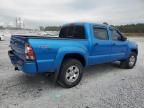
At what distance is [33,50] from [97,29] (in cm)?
250

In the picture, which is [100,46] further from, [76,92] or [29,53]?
[29,53]

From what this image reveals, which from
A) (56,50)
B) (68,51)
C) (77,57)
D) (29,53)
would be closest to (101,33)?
(77,57)

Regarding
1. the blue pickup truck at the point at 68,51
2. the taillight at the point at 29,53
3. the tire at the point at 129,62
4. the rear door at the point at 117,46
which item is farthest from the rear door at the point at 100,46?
the taillight at the point at 29,53

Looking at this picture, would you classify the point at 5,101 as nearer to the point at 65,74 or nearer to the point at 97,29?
the point at 65,74

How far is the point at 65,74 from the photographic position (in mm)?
4426

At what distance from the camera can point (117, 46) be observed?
6062 mm

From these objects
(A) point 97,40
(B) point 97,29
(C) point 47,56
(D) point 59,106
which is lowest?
(D) point 59,106

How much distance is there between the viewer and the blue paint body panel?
151 inches

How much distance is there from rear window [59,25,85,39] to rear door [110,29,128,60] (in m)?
1.39

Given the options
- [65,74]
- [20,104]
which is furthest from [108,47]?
[20,104]

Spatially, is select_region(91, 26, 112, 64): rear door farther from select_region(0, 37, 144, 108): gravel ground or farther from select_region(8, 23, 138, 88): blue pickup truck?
select_region(0, 37, 144, 108): gravel ground

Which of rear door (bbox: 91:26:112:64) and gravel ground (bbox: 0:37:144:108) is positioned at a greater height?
rear door (bbox: 91:26:112:64)

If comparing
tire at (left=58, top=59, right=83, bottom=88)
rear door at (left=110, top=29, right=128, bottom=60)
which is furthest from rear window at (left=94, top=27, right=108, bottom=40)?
tire at (left=58, top=59, right=83, bottom=88)

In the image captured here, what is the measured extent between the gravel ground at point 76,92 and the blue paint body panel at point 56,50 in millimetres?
627
